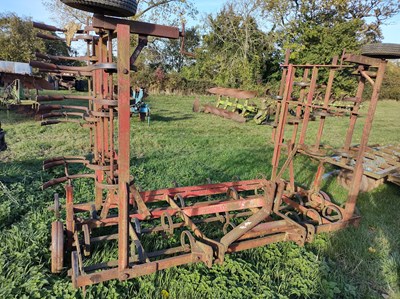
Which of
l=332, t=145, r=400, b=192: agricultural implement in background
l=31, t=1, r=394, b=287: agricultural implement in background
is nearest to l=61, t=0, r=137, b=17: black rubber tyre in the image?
l=31, t=1, r=394, b=287: agricultural implement in background

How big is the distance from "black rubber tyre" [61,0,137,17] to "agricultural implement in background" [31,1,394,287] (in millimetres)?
36

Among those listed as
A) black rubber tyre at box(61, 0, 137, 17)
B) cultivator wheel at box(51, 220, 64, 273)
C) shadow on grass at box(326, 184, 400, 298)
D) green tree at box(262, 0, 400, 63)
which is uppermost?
green tree at box(262, 0, 400, 63)

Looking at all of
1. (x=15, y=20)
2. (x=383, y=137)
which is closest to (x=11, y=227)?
(x=383, y=137)

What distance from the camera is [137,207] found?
136 inches

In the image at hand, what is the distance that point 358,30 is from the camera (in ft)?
88.8

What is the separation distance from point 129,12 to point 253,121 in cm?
1168

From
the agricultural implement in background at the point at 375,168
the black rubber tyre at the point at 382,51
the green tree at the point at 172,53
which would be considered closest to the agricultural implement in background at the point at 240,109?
the agricultural implement in background at the point at 375,168

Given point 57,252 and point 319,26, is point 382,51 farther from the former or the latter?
point 319,26

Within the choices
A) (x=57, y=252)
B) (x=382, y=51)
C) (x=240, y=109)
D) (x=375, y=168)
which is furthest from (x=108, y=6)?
(x=240, y=109)

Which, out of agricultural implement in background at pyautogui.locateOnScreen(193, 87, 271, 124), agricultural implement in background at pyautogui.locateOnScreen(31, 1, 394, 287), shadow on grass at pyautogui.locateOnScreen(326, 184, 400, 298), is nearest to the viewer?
agricultural implement in background at pyautogui.locateOnScreen(31, 1, 394, 287)

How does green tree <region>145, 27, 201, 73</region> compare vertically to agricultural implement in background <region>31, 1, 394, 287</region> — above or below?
above

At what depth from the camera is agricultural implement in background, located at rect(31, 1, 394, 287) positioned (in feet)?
7.26

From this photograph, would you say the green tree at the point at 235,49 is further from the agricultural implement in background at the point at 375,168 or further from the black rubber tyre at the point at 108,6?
the black rubber tyre at the point at 108,6

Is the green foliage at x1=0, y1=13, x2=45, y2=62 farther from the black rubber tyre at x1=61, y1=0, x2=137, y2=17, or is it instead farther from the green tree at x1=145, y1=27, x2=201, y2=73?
the black rubber tyre at x1=61, y1=0, x2=137, y2=17
